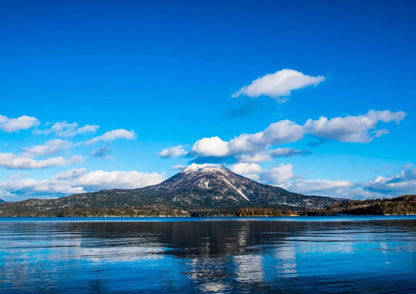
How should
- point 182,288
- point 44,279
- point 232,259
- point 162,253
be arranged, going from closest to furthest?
point 182,288 → point 44,279 → point 232,259 → point 162,253

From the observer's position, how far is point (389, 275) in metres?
38.8

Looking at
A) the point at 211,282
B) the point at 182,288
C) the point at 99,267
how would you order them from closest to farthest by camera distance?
the point at 182,288 → the point at 211,282 → the point at 99,267

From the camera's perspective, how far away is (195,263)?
46.8 metres

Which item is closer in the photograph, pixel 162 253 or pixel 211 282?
pixel 211 282

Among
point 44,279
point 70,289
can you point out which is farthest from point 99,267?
point 70,289

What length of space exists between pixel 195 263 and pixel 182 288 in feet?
47.2

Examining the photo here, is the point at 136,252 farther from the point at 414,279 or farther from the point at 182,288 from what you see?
the point at 414,279

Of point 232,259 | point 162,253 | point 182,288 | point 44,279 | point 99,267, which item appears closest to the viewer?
point 182,288

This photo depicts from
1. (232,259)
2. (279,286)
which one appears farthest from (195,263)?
(279,286)

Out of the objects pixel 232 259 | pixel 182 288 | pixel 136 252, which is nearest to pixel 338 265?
pixel 232 259

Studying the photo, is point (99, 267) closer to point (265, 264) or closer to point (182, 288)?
point (182, 288)

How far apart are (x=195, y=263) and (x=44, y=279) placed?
1768 centimetres

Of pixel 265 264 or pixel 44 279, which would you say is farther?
pixel 265 264

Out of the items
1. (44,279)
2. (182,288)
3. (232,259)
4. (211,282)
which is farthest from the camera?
(232,259)
